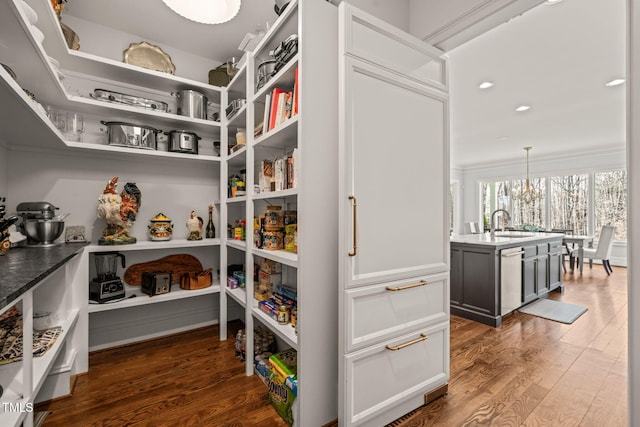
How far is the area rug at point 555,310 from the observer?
320 cm

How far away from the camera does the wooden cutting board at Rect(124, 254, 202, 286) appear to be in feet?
8.33

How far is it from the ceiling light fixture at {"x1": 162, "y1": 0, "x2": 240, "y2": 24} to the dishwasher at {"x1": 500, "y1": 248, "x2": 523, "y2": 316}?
126 inches

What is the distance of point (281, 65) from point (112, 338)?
2631 millimetres

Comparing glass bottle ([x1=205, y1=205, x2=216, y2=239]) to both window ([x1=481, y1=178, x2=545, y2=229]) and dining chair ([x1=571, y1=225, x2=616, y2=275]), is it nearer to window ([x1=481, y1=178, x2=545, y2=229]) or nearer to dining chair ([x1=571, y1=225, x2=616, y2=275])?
dining chair ([x1=571, y1=225, x2=616, y2=275])

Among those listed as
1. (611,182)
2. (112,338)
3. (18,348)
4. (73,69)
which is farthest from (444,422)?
(611,182)

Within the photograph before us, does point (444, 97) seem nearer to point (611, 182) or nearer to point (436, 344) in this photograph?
point (436, 344)

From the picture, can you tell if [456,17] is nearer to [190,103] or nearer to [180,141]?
[190,103]

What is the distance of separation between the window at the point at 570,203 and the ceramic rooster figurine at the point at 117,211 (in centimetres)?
926

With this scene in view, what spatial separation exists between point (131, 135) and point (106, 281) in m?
1.18

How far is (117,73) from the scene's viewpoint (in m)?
2.31

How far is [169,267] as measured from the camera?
106 inches

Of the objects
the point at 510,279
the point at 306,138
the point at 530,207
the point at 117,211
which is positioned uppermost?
the point at 306,138

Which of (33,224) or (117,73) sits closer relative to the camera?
(33,224)

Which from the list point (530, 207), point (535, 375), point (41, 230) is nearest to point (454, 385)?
point (535, 375)
